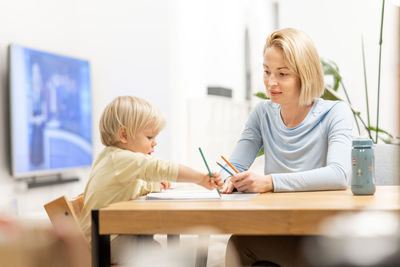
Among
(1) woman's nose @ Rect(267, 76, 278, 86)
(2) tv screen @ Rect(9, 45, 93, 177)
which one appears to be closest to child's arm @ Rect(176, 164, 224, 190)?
(1) woman's nose @ Rect(267, 76, 278, 86)

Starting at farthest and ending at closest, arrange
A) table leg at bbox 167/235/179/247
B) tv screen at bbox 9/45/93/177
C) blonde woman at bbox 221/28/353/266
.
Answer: tv screen at bbox 9/45/93/177 < blonde woman at bbox 221/28/353/266 < table leg at bbox 167/235/179/247

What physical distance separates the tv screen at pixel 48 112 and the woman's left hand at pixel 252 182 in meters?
2.02

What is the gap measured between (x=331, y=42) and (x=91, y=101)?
5.82ft

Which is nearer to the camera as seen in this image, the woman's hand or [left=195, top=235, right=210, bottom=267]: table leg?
[left=195, top=235, right=210, bottom=267]: table leg

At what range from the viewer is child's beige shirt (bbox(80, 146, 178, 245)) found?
1.24 meters

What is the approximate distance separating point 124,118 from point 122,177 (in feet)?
0.76

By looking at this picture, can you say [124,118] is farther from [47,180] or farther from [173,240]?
[47,180]

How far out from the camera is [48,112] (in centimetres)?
318

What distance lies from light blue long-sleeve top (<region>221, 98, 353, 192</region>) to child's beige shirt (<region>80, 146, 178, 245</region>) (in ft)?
0.93

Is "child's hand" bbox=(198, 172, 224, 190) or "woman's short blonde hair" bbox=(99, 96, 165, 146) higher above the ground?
"woman's short blonde hair" bbox=(99, 96, 165, 146)

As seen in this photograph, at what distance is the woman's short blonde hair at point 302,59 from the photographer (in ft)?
4.69

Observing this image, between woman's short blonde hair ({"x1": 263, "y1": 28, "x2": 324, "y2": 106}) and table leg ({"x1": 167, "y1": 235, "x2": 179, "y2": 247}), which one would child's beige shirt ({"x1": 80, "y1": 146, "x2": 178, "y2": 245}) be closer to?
table leg ({"x1": 167, "y1": 235, "x2": 179, "y2": 247})

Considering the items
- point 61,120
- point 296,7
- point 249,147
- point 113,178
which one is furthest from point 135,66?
point 113,178

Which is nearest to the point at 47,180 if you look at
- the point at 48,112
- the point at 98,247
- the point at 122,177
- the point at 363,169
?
the point at 48,112
